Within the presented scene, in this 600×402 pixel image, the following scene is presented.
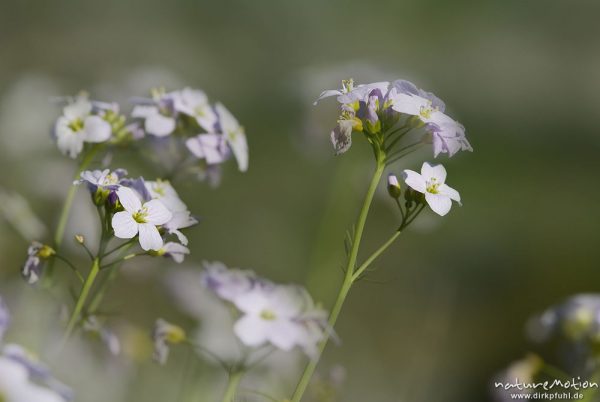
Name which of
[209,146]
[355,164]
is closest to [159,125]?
[209,146]

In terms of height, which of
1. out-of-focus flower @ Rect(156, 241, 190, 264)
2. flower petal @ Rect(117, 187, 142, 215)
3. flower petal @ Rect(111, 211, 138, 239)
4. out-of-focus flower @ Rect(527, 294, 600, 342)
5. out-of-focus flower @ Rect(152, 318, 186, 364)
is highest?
flower petal @ Rect(117, 187, 142, 215)

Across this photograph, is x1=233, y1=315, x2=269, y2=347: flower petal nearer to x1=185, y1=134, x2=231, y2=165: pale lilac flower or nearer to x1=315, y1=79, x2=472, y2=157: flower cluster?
x1=315, y1=79, x2=472, y2=157: flower cluster

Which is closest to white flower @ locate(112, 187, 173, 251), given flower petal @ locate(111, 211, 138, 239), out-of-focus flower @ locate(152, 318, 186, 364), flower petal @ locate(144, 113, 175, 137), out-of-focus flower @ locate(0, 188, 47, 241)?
flower petal @ locate(111, 211, 138, 239)

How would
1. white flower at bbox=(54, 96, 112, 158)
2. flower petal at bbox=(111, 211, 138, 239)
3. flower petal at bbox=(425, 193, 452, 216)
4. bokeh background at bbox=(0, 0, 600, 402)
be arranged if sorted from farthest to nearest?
bokeh background at bbox=(0, 0, 600, 402)
white flower at bbox=(54, 96, 112, 158)
flower petal at bbox=(425, 193, 452, 216)
flower petal at bbox=(111, 211, 138, 239)

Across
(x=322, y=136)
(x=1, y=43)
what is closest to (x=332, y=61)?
(x=1, y=43)

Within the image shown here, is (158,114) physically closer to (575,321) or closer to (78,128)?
(78,128)

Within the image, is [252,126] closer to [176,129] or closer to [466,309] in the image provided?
[466,309]

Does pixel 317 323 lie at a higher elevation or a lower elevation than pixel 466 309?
higher
